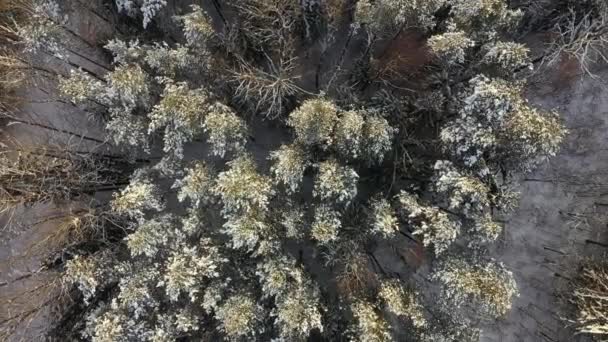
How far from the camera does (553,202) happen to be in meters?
16.6

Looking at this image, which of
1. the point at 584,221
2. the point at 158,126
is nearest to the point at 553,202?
the point at 584,221

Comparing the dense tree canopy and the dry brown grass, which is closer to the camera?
the dense tree canopy

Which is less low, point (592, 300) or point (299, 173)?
point (299, 173)

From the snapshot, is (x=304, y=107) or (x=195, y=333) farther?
(x=195, y=333)

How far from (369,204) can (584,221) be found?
822 cm

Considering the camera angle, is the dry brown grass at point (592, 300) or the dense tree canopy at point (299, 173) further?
the dry brown grass at point (592, 300)

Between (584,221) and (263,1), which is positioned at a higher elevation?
(263,1)

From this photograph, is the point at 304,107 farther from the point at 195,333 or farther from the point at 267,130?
the point at 195,333

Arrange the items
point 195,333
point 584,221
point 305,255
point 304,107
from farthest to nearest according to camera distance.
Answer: point 584,221 → point 305,255 → point 195,333 → point 304,107

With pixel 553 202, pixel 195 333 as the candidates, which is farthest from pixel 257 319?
pixel 553 202

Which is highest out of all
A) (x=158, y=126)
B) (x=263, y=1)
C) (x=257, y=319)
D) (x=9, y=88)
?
(x=263, y=1)

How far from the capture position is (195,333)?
529 inches

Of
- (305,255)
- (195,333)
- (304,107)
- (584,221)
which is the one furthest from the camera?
(584,221)

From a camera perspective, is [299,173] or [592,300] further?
[592,300]
